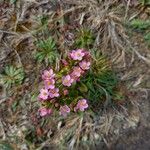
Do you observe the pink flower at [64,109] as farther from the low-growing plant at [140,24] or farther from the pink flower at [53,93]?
the low-growing plant at [140,24]

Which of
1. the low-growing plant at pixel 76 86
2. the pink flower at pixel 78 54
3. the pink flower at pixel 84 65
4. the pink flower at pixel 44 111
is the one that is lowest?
the pink flower at pixel 44 111

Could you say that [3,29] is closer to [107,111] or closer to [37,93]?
[37,93]

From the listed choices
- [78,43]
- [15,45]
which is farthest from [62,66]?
[15,45]

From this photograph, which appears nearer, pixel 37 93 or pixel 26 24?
pixel 37 93

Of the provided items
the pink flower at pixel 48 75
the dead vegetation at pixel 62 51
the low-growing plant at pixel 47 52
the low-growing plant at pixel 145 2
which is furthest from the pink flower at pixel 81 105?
the low-growing plant at pixel 145 2

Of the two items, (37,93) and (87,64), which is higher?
(87,64)

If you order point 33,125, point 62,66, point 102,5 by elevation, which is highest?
point 102,5

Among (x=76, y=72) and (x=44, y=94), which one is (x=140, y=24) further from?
(x=44, y=94)
